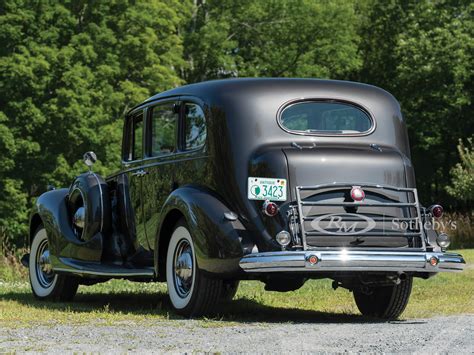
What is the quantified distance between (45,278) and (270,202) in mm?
3965

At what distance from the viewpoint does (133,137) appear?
428 inches

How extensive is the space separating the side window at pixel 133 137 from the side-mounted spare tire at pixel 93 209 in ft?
1.51

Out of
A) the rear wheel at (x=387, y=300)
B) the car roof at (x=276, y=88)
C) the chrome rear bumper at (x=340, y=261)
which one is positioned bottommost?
the rear wheel at (x=387, y=300)

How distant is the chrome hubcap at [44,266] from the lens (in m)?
11.2

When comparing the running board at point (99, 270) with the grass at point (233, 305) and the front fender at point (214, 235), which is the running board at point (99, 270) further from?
the front fender at point (214, 235)

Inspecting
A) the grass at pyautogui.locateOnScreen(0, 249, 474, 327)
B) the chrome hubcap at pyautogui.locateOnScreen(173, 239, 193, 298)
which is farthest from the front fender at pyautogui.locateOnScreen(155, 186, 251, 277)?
the grass at pyautogui.locateOnScreen(0, 249, 474, 327)

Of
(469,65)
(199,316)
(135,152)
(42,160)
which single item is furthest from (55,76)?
(199,316)

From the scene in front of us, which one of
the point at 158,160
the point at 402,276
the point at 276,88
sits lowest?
the point at 402,276

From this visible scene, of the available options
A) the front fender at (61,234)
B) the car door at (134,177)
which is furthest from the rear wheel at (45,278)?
the car door at (134,177)

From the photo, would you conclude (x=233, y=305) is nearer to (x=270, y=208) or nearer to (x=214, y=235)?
(x=214, y=235)

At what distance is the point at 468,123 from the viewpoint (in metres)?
44.3

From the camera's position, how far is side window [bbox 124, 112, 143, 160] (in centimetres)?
1070

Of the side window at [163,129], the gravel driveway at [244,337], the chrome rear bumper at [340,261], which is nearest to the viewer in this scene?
the gravel driveway at [244,337]

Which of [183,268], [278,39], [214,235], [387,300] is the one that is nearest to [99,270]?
[183,268]
